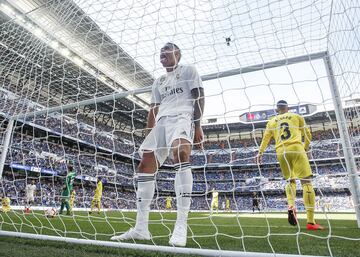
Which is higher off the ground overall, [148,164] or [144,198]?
[148,164]

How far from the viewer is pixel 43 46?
13.1 feet

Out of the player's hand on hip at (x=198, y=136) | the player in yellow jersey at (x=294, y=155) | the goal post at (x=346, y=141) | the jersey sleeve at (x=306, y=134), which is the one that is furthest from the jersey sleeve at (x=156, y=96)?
the goal post at (x=346, y=141)

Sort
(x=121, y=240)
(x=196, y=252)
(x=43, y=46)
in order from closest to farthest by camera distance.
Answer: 1. (x=196, y=252)
2. (x=121, y=240)
3. (x=43, y=46)

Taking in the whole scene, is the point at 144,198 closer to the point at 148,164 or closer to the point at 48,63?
the point at 148,164

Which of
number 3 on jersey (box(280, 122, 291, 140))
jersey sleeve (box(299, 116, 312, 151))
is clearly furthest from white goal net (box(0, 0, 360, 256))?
number 3 on jersey (box(280, 122, 291, 140))

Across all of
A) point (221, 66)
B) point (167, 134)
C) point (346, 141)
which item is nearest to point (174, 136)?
point (167, 134)

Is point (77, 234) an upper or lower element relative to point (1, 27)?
lower

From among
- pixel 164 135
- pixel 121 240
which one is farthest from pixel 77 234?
pixel 164 135

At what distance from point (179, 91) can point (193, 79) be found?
15cm

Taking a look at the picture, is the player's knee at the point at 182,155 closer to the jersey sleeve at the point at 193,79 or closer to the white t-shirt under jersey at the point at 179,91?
the white t-shirt under jersey at the point at 179,91

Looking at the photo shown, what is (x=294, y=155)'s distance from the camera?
329 cm

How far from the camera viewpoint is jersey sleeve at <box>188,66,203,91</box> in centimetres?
227

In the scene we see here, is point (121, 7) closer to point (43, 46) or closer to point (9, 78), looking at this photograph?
point (43, 46)

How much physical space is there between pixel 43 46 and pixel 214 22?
2575mm
